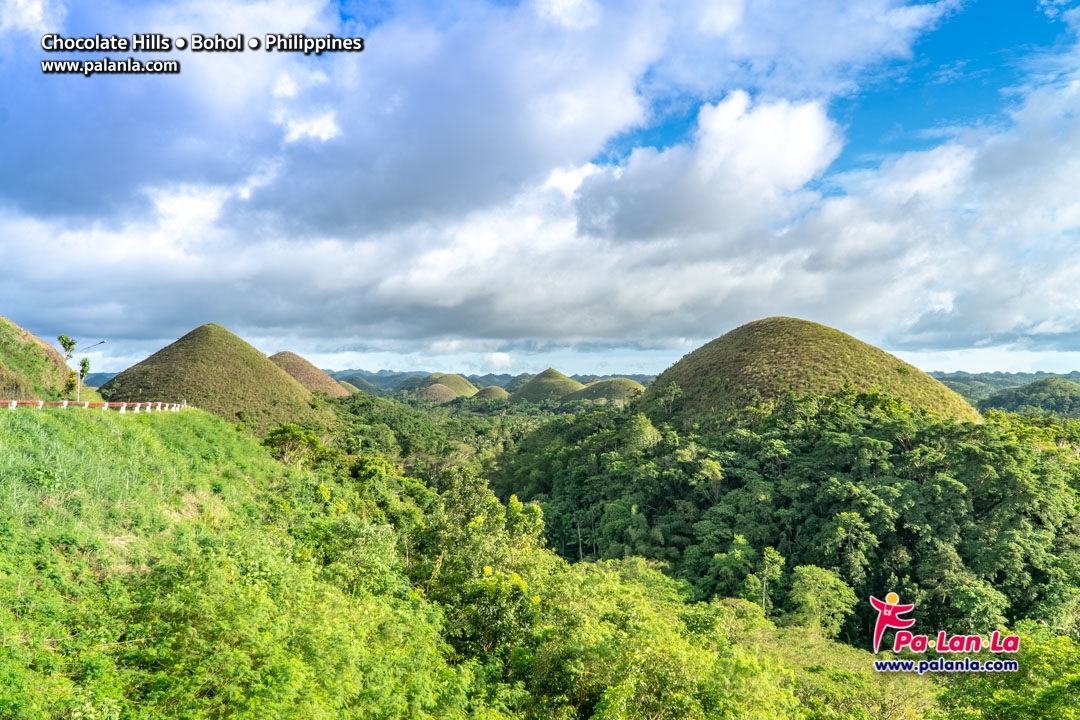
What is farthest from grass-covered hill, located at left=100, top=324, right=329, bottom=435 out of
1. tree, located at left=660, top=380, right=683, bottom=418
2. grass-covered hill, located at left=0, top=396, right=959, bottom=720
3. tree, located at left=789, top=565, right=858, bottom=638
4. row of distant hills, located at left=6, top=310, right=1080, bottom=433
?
tree, located at left=789, top=565, right=858, bottom=638

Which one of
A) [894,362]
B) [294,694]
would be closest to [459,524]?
[294,694]

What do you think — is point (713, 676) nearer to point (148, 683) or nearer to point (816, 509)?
point (148, 683)

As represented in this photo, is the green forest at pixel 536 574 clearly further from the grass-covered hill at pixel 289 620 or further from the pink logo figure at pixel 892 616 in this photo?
the pink logo figure at pixel 892 616

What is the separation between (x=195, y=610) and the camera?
10477 mm

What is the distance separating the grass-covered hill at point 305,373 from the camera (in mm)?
154625

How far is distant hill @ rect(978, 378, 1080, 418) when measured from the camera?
132750 millimetres

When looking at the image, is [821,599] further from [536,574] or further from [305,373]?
[305,373]

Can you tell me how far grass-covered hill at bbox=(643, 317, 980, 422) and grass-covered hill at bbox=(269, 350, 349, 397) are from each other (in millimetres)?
109448

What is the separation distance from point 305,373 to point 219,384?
79.8 meters

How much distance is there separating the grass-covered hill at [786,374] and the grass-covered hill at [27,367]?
200ft

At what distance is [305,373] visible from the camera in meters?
162

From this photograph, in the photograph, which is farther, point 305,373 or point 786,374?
point 305,373

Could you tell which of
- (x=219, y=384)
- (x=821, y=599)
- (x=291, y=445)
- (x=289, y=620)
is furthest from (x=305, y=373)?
(x=289, y=620)

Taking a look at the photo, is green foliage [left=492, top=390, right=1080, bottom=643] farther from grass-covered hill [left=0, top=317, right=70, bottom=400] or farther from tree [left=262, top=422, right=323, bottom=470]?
grass-covered hill [left=0, top=317, right=70, bottom=400]
